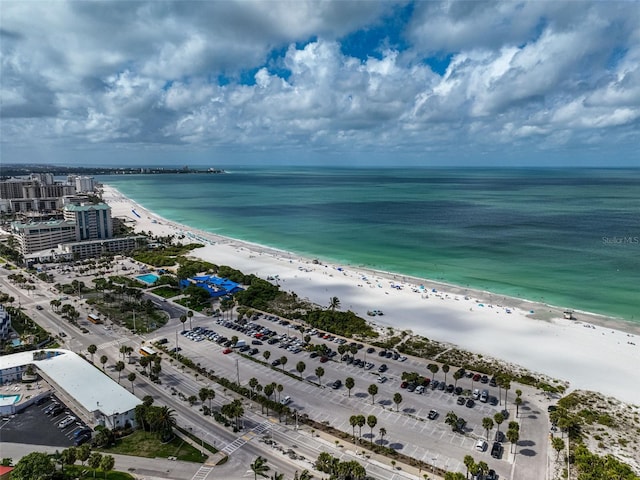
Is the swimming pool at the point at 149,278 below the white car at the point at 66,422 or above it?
above

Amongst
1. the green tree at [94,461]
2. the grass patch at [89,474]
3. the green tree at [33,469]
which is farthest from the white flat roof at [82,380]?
the green tree at [33,469]

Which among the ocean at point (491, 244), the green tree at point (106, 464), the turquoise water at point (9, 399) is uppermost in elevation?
the ocean at point (491, 244)

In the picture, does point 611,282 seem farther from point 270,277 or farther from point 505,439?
point 270,277

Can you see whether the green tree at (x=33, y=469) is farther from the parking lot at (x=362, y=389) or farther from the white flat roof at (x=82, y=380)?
the parking lot at (x=362, y=389)

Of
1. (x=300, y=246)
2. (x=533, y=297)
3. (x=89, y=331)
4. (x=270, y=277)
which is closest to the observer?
(x=89, y=331)

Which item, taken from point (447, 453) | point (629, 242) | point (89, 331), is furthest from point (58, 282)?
point (629, 242)

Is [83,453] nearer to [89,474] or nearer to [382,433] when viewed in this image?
[89,474]
